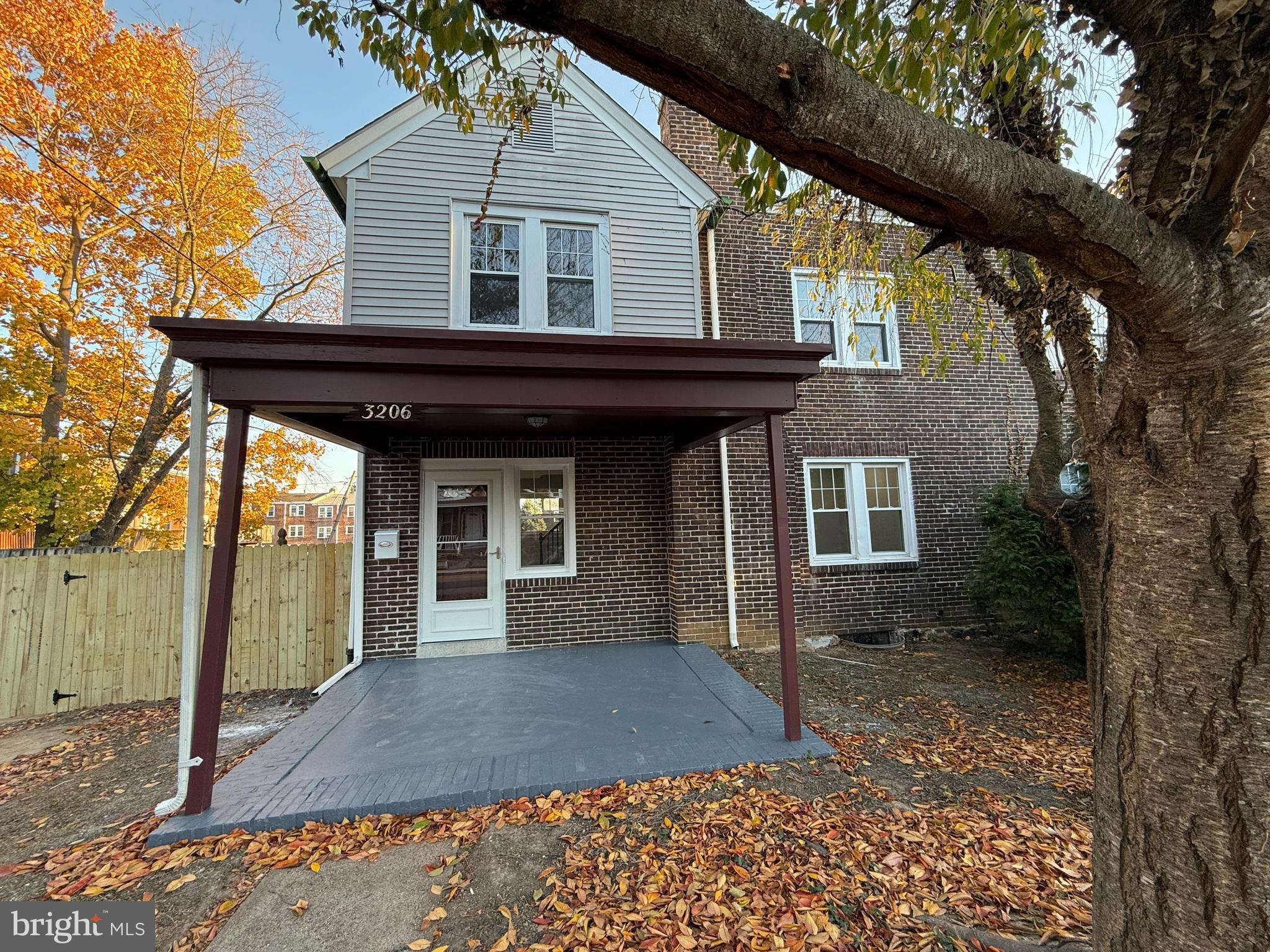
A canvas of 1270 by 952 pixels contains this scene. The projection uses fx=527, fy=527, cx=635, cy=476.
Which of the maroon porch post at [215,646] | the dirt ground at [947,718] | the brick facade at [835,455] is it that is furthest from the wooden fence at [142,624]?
the dirt ground at [947,718]

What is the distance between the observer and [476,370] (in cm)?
385

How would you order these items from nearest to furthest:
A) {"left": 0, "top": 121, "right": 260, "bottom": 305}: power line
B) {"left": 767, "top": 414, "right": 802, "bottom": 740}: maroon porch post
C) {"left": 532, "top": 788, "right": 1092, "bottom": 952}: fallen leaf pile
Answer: {"left": 532, "top": 788, "right": 1092, "bottom": 952}: fallen leaf pile, {"left": 767, "top": 414, "right": 802, "bottom": 740}: maroon porch post, {"left": 0, "top": 121, "right": 260, "bottom": 305}: power line

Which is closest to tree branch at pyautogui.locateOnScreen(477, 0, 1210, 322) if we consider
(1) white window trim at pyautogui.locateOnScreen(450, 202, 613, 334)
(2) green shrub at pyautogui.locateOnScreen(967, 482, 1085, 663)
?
(1) white window trim at pyautogui.locateOnScreen(450, 202, 613, 334)

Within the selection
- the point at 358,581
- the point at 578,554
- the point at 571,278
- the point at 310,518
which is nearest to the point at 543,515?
the point at 578,554

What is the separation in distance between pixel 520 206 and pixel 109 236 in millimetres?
9644

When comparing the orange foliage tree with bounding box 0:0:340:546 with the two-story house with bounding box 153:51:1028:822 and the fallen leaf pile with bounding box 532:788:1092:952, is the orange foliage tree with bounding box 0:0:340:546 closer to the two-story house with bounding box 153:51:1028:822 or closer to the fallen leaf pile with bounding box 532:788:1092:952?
the two-story house with bounding box 153:51:1028:822

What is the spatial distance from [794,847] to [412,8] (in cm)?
509

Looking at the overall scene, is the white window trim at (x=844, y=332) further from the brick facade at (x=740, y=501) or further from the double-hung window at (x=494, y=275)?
the double-hung window at (x=494, y=275)

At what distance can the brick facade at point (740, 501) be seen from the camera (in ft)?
21.6

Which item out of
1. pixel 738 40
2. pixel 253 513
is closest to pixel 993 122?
pixel 738 40

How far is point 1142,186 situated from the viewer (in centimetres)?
171

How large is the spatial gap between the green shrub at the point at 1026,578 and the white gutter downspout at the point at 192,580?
770cm

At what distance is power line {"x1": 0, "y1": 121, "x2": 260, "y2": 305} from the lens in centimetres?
913

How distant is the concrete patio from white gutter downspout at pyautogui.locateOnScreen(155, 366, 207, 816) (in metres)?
0.32
